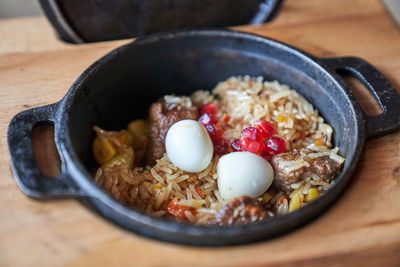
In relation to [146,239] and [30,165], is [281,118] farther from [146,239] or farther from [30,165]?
[30,165]

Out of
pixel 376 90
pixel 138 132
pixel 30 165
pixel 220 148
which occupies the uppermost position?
pixel 376 90

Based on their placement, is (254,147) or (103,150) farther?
(103,150)

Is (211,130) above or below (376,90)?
below

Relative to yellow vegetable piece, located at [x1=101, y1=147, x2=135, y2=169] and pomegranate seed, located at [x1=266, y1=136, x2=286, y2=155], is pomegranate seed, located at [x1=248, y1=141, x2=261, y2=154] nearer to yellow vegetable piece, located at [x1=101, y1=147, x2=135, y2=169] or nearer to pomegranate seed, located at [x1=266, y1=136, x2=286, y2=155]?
pomegranate seed, located at [x1=266, y1=136, x2=286, y2=155]

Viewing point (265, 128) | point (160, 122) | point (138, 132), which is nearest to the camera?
point (265, 128)

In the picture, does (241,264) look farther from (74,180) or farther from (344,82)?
(344,82)

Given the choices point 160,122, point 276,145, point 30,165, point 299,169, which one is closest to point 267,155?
point 276,145
